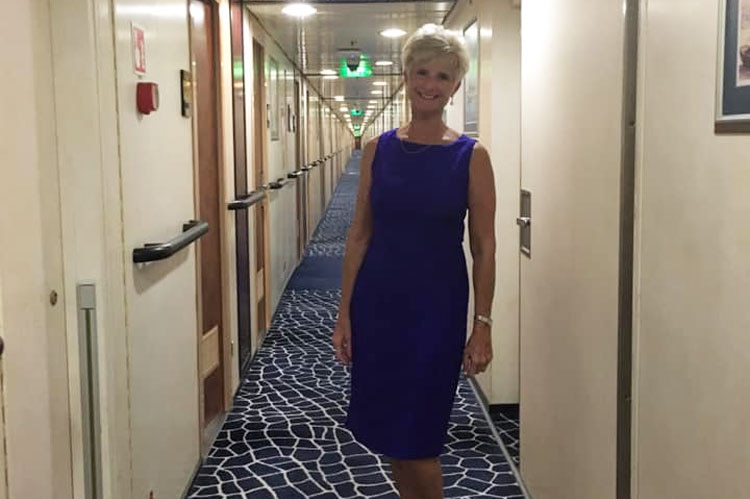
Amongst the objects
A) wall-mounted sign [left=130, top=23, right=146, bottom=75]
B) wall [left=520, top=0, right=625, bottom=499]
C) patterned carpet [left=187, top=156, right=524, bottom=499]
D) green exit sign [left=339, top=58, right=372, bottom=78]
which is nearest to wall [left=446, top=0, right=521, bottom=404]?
patterned carpet [left=187, top=156, right=524, bottom=499]

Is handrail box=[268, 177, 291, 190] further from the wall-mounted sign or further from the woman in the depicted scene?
the woman

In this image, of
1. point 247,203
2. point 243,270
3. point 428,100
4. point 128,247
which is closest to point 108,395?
point 128,247

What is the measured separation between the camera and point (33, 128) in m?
1.93

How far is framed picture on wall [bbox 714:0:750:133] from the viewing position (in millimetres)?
1385

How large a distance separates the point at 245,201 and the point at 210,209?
1.54 ft

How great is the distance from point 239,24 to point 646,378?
377 cm

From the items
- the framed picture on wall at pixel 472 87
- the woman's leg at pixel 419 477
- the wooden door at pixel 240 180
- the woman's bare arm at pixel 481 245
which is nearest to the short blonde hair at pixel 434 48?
the woman's bare arm at pixel 481 245

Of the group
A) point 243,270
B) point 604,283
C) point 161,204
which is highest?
point 161,204

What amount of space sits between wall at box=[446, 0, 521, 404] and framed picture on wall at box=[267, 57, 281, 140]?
2267 mm

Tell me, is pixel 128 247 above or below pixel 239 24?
below

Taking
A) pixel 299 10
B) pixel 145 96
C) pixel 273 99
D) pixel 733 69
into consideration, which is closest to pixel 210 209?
pixel 145 96

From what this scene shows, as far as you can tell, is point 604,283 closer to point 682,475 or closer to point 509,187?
point 682,475

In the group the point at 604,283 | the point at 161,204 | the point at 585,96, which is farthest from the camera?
the point at 161,204

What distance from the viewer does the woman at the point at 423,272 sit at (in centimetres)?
234
